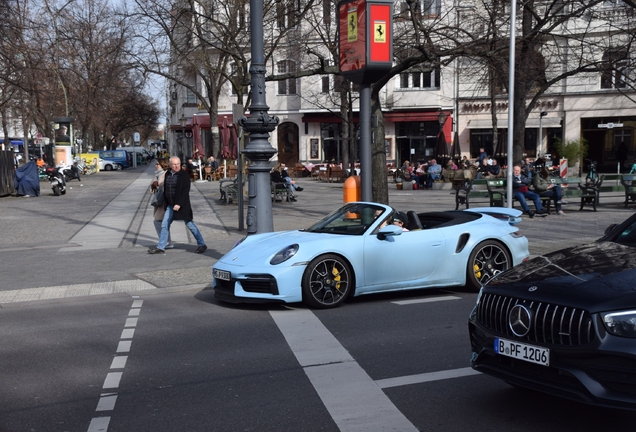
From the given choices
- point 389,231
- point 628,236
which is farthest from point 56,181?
point 628,236

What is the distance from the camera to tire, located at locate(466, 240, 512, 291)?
9.55 meters

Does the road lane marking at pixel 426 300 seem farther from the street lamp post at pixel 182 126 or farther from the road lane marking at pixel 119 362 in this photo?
the street lamp post at pixel 182 126

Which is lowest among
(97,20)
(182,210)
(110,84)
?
(182,210)

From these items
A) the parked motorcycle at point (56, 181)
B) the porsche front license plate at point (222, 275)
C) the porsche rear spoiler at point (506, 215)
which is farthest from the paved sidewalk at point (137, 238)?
the porsche rear spoiler at point (506, 215)

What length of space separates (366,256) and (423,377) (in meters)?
3.06

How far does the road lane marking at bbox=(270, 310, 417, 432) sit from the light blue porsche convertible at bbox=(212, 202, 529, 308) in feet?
2.00

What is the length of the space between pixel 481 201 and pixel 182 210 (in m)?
13.4

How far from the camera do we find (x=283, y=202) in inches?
979

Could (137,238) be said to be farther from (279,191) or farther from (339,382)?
(339,382)

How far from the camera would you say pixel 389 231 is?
8891 mm

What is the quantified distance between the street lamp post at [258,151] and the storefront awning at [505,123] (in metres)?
37.1

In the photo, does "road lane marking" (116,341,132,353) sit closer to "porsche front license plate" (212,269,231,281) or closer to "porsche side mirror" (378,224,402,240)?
"porsche front license plate" (212,269,231,281)

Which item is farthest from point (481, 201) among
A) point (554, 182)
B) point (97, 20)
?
point (97, 20)

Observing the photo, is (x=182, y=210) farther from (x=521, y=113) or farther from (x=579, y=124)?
(x=579, y=124)
